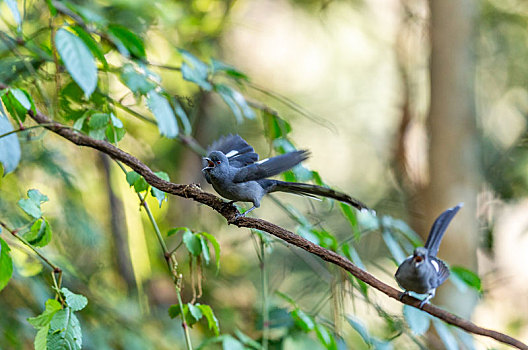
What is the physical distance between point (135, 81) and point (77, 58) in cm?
31

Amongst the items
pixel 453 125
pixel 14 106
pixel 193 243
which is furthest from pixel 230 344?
pixel 453 125

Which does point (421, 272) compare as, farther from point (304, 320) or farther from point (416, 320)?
point (304, 320)

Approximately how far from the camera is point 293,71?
19.3ft

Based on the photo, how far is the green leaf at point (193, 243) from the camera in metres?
1.66

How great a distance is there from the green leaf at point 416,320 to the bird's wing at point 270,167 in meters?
0.70

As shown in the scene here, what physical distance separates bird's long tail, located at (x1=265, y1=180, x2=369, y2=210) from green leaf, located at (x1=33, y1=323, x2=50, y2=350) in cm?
75

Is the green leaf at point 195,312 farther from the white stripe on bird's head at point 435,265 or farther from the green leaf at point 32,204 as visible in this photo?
the white stripe on bird's head at point 435,265

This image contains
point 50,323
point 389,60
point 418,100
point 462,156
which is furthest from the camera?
point 389,60

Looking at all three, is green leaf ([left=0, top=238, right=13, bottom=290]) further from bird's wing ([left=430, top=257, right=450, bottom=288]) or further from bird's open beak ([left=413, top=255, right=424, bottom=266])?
bird's wing ([left=430, top=257, right=450, bottom=288])

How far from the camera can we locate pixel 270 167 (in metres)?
1.55

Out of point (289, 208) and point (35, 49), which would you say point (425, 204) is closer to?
point (289, 208)

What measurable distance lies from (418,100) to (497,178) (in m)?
1.03

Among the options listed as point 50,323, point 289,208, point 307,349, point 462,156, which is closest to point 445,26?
point 462,156

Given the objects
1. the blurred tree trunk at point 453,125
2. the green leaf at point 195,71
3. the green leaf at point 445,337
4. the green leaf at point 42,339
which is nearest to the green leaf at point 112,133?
the green leaf at point 195,71
